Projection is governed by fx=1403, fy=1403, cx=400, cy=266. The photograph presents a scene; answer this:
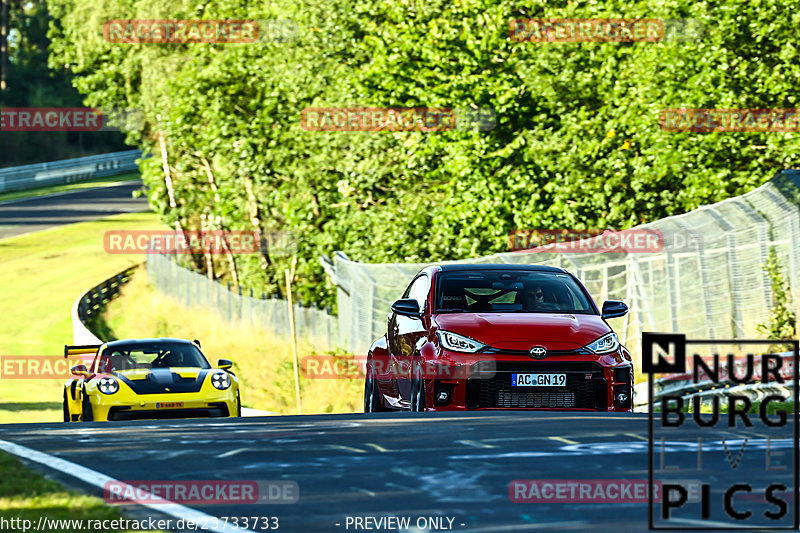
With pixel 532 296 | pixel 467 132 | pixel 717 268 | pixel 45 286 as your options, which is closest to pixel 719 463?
pixel 532 296

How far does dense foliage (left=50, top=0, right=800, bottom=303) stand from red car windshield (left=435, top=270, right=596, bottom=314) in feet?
51.4

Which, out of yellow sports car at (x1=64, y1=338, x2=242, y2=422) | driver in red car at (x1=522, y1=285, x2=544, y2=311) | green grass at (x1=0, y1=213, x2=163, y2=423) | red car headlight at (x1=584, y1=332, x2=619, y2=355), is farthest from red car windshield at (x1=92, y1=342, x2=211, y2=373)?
green grass at (x1=0, y1=213, x2=163, y2=423)

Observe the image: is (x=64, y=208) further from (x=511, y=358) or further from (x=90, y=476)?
(x=90, y=476)

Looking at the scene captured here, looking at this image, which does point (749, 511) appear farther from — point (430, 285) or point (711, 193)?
point (711, 193)

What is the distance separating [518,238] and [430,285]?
61.2 feet

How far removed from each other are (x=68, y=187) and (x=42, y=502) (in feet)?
268

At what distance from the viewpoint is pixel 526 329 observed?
12492mm

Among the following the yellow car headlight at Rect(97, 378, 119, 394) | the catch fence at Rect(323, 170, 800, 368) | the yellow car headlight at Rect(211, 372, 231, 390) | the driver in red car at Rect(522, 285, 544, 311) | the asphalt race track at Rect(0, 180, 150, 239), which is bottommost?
the yellow car headlight at Rect(97, 378, 119, 394)

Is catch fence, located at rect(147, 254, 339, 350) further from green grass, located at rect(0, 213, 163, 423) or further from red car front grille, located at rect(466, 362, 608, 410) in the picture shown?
red car front grille, located at rect(466, 362, 608, 410)

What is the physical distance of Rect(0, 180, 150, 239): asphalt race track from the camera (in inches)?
2756

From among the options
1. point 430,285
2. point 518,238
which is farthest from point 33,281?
point 430,285

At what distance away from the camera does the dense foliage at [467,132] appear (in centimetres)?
2914

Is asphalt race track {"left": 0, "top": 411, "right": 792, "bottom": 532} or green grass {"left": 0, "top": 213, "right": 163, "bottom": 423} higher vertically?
green grass {"left": 0, "top": 213, "right": 163, "bottom": 423}

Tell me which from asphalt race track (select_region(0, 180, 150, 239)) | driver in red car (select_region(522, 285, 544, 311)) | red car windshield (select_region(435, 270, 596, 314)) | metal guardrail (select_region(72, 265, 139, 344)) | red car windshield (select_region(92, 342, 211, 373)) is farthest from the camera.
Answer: asphalt race track (select_region(0, 180, 150, 239))
